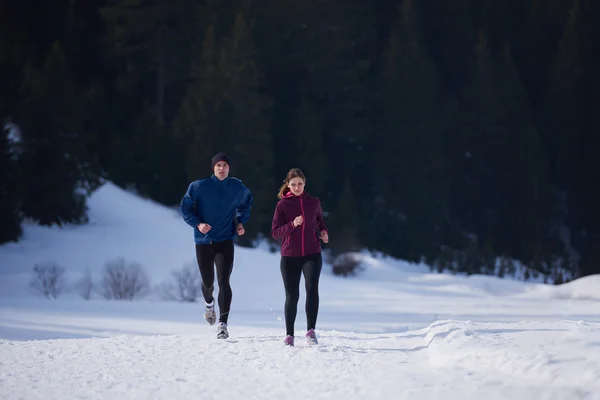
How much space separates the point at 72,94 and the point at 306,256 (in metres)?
20.3

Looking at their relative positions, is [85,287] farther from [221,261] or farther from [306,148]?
[306,148]

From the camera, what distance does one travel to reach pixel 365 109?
1697 inches

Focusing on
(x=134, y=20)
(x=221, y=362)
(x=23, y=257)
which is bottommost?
(x=221, y=362)

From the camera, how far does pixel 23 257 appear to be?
926 inches

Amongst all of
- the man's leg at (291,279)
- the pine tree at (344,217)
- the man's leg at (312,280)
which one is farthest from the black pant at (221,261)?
the pine tree at (344,217)

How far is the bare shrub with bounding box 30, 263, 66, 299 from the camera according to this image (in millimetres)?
19672

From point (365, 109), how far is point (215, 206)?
3482 cm

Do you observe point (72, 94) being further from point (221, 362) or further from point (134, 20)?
point (221, 362)

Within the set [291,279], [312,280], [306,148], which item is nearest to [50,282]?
[291,279]

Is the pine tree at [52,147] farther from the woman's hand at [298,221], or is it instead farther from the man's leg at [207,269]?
the woman's hand at [298,221]

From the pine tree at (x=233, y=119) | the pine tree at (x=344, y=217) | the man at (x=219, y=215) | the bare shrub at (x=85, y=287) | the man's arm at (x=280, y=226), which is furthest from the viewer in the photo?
the pine tree at (x=344, y=217)

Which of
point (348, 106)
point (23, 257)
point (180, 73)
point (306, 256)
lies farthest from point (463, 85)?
point (306, 256)

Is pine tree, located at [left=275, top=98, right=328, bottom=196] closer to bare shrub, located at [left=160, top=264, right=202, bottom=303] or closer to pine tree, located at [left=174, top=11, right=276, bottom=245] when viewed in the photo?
pine tree, located at [left=174, top=11, right=276, bottom=245]

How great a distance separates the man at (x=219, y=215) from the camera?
8.80 m
